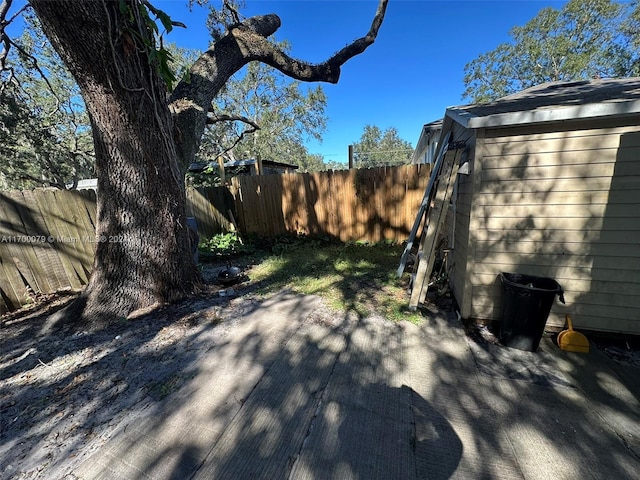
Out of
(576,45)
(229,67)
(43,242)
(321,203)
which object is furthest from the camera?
(576,45)

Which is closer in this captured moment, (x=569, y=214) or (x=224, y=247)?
(x=569, y=214)

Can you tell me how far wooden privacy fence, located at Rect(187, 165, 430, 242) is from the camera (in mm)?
5637

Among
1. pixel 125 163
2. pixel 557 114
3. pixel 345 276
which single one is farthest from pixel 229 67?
pixel 557 114

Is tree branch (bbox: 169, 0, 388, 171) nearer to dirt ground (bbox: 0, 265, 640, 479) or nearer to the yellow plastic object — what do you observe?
dirt ground (bbox: 0, 265, 640, 479)

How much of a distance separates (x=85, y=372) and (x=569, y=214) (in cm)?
473

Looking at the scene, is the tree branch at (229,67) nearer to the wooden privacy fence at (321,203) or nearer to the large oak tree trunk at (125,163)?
the large oak tree trunk at (125,163)

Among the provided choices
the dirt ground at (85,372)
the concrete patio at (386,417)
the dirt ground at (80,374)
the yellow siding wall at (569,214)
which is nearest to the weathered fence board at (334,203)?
the yellow siding wall at (569,214)

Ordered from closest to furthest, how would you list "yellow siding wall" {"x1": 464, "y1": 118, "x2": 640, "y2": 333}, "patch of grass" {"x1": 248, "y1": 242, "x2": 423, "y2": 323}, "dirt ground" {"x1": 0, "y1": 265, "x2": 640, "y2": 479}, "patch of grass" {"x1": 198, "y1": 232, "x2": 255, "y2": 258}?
"dirt ground" {"x1": 0, "y1": 265, "x2": 640, "y2": 479} → "yellow siding wall" {"x1": 464, "y1": 118, "x2": 640, "y2": 333} → "patch of grass" {"x1": 248, "y1": 242, "x2": 423, "y2": 323} → "patch of grass" {"x1": 198, "y1": 232, "x2": 255, "y2": 258}

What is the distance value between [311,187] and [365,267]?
104 inches

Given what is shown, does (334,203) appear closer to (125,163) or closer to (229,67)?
(229,67)

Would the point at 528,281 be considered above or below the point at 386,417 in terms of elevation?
above

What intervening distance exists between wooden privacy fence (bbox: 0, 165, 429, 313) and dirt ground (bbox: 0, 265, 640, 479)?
24.7 inches

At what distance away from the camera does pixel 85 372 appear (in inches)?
86.5

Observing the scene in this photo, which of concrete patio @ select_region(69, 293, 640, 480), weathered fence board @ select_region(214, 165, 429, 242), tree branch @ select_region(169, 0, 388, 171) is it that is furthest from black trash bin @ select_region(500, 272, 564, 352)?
tree branch @ select_region(169, 0, 388, 171)
